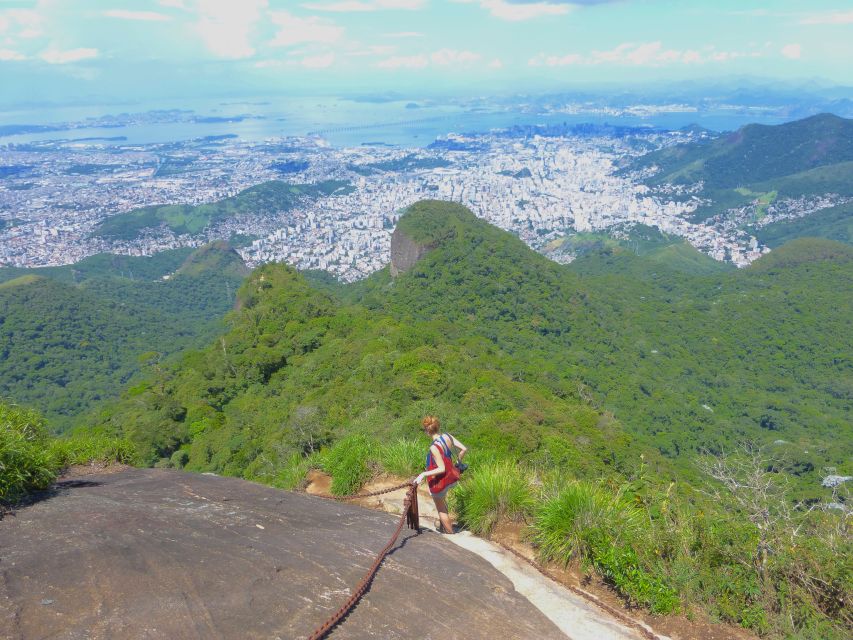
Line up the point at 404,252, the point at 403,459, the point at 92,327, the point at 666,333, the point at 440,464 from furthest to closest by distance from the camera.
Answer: the point at 92,327
the point at 404,252
the point at 666,333
the point at 403,459
the point at 440,464

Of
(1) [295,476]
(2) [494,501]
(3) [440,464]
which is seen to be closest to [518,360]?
(1) [295,476]

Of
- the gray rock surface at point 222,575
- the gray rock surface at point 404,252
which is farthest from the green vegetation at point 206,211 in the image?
the gray rock surface at point 222,575

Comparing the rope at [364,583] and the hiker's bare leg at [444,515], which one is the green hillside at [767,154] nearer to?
the hiker's bare leg at [444,515]

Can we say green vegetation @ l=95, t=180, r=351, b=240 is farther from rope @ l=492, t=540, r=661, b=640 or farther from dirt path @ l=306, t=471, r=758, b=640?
rope @ l=492, t=540, r=661, b=640

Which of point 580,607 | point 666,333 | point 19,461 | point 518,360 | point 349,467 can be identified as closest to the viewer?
point 580,607

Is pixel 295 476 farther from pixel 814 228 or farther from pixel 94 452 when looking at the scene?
pixel 814 228

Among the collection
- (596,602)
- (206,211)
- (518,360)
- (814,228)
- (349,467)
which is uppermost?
(596,602)
